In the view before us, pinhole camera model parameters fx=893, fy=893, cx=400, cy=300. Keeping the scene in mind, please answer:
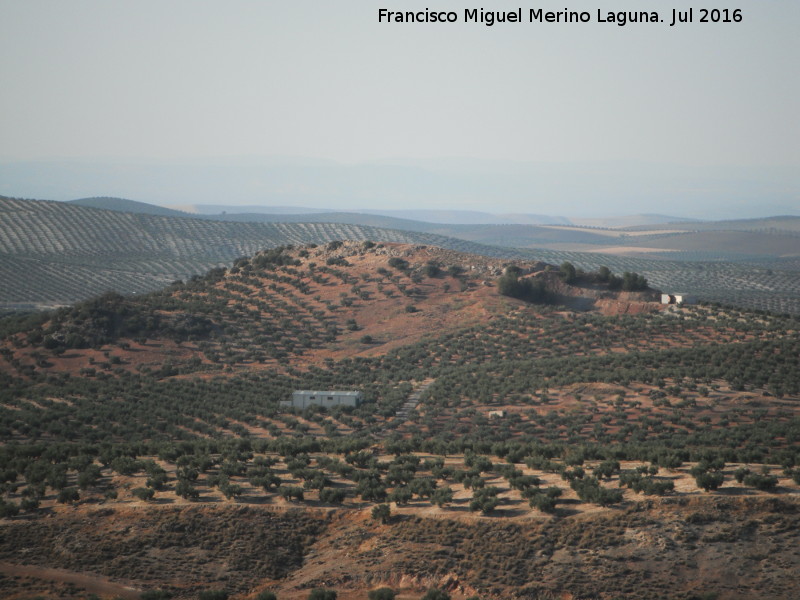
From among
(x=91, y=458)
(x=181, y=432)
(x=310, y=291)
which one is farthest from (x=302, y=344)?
(x=91, y=458)

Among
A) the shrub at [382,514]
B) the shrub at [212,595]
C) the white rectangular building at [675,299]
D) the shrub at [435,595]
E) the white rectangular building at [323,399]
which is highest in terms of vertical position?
the white rectangular building at [675,299]

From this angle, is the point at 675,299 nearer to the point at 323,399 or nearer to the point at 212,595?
the point at 323,399

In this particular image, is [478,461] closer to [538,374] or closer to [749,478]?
[749,478]

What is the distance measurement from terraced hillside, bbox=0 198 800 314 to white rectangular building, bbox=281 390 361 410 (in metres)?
66.7

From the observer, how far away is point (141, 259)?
6250 inches

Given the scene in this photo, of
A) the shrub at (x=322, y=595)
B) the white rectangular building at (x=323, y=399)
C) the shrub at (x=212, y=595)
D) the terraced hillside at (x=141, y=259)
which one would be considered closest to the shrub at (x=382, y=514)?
the shrub at (x=322, y=595)

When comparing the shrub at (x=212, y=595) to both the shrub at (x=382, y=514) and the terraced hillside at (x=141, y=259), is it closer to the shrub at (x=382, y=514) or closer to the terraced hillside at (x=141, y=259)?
the shrub at (x=382, y=514)

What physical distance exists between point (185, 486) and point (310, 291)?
50.3 metres

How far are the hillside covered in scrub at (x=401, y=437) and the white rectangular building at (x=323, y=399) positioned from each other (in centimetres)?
134

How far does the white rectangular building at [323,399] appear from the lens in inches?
2029

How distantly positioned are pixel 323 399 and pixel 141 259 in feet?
379

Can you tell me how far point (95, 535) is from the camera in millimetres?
26734

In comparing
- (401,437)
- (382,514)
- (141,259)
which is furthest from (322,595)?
(141,259)

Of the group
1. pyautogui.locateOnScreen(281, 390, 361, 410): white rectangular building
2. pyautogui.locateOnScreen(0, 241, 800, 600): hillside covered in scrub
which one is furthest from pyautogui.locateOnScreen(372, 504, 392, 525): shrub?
pyautogui.locateOnScreen(281, 390, 361, 410): white rectangular building
